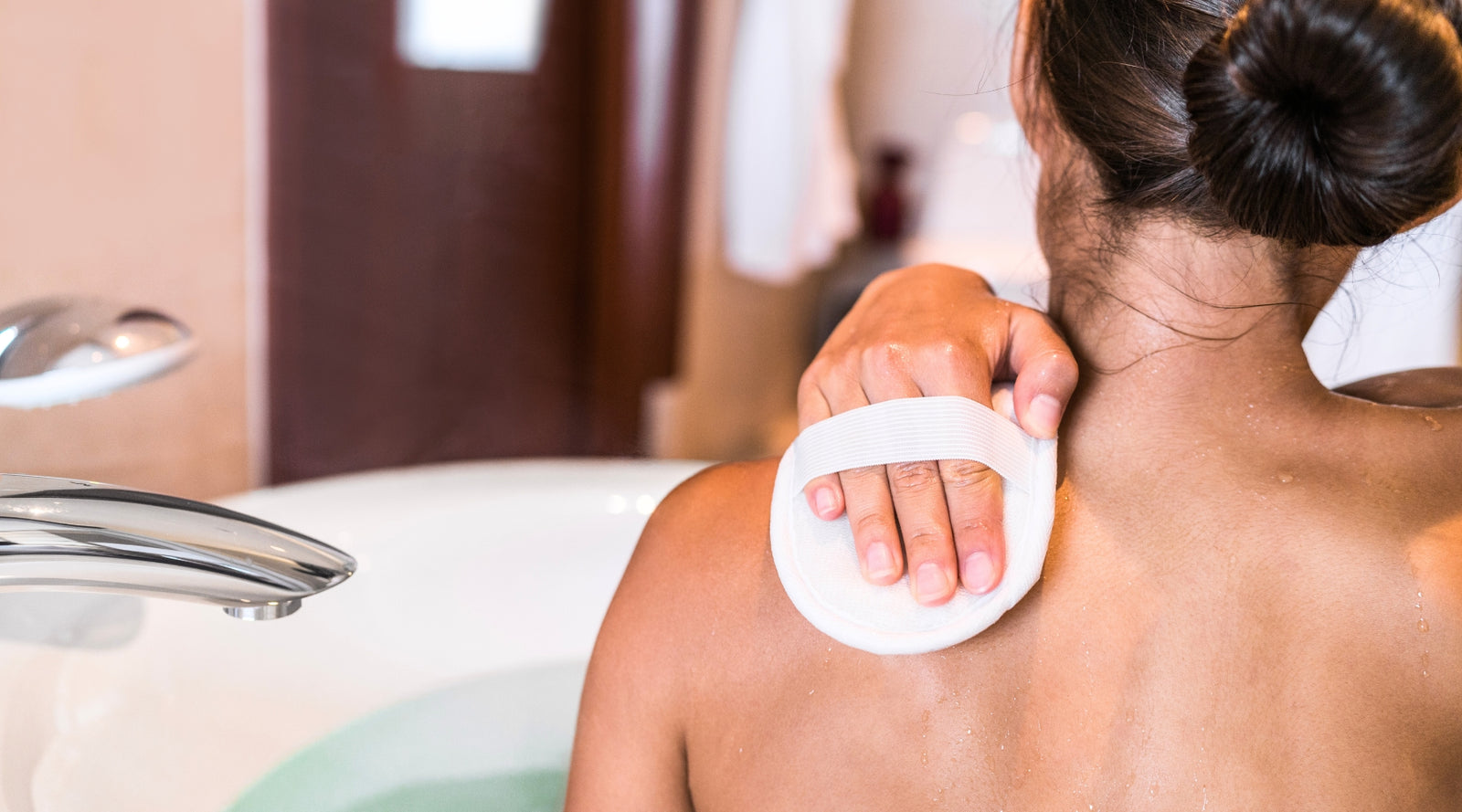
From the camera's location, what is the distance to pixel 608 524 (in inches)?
47.4

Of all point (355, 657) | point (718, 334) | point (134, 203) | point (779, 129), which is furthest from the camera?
point (718, 334)

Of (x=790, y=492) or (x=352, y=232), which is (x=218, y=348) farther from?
(x=790, y=492)

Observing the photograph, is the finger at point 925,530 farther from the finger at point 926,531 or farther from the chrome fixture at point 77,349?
the chrome fixture at point 77,349

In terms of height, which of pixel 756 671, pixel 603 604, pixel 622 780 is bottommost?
pixel 603 604

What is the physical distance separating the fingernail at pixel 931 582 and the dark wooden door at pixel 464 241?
1144 millimetres

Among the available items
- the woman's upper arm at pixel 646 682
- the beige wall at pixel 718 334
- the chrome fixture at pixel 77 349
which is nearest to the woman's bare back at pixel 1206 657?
the woman's upper arm at pixel 646 682

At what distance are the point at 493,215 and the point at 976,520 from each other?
1583 millimetres

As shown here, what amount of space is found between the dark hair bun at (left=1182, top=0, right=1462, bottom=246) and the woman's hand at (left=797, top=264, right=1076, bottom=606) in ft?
0.48

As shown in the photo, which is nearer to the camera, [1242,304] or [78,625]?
[1242,304]

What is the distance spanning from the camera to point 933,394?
645 millimetres

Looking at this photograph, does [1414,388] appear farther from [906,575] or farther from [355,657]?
[355,657]

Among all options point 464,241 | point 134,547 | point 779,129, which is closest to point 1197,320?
point 134,547

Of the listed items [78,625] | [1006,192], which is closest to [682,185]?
[1006,192]

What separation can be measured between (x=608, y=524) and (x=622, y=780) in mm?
488
